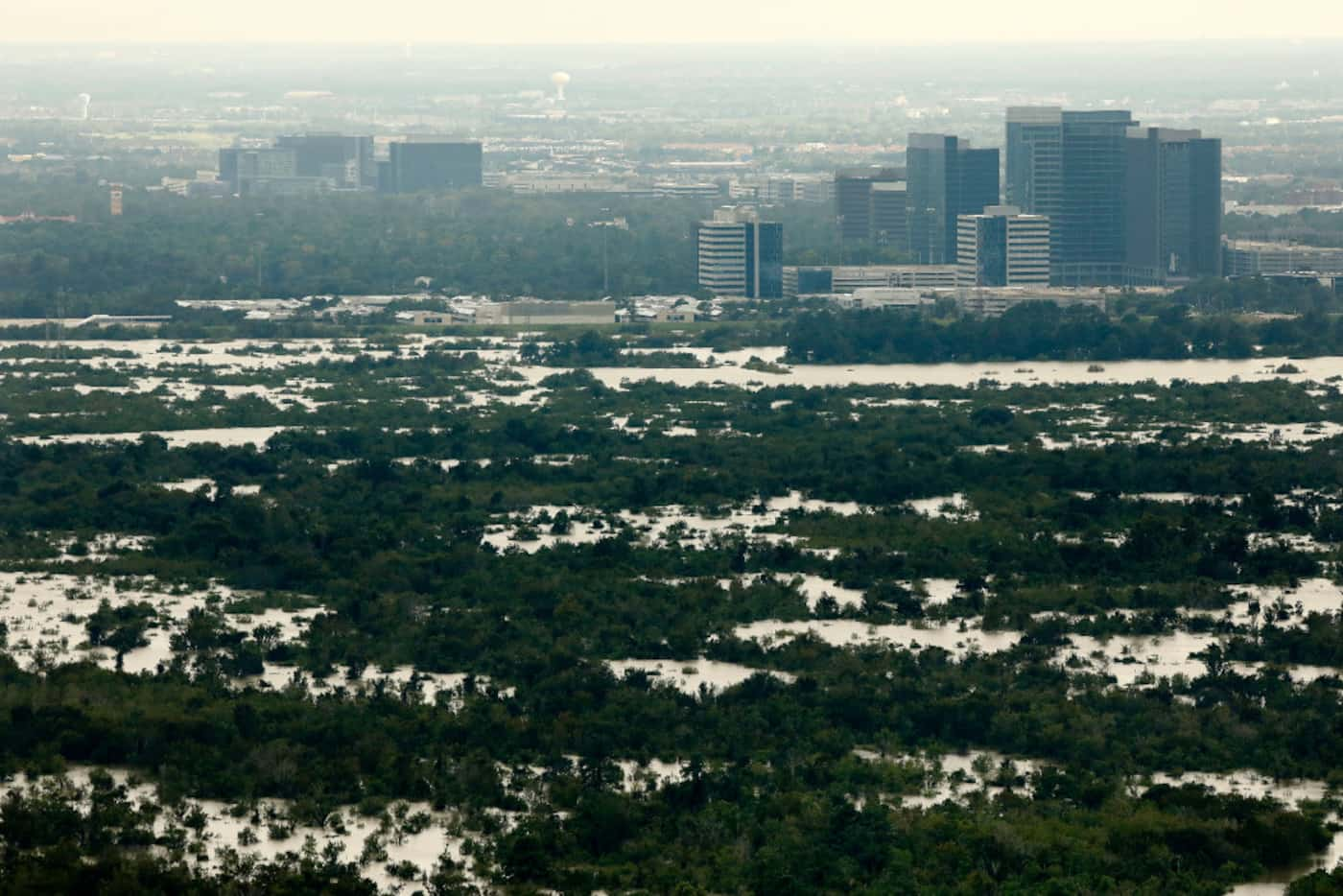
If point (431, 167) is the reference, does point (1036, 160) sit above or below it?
above

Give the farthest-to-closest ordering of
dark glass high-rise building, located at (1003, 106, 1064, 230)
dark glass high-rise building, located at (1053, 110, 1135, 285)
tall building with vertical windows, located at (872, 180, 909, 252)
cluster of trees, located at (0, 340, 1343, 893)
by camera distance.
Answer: tall building with vertical windows, located at (872, 180, 909, 252) < dark glass high-rise building, located at (1003, 106, 1064, 230) < dark glass high-rise building, located at (1053, 110, 1135, 285) < cluster of trees, located at (0, 340, 1343, 893)

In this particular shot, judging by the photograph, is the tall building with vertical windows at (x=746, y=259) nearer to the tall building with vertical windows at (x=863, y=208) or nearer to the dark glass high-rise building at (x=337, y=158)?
the tall building with vertical windows at (x=863, y=208)

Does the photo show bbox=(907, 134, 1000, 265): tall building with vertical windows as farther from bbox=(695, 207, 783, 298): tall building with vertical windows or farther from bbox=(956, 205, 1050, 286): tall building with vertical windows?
bbox=(695, 207, 783, 298): tall building with vertical windows

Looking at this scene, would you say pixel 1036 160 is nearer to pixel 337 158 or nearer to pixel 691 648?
pixel 337 158

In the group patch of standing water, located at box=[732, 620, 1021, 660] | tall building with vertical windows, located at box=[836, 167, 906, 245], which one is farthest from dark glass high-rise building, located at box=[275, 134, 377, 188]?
patch of standing water, located at box=[732, 620, 1021, 660]

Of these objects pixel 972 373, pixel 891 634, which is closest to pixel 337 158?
pixel 972 373
